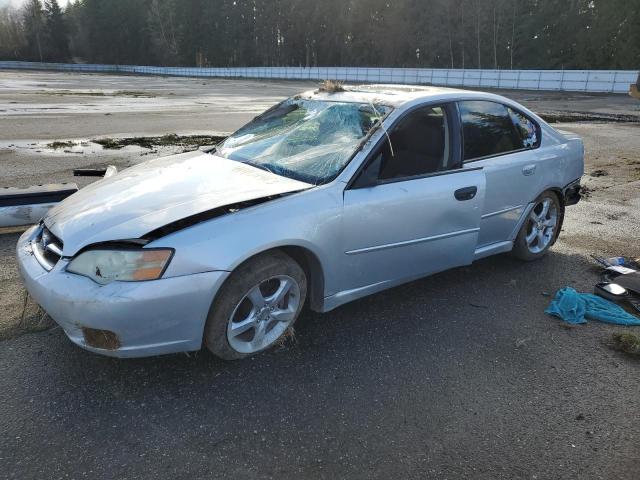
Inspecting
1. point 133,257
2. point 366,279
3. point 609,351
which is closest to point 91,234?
point 133,257

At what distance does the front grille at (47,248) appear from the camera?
263 centimetres

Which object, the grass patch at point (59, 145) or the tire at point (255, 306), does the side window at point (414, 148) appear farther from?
the grass patch at point (59, 145)

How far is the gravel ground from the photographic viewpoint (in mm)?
2205

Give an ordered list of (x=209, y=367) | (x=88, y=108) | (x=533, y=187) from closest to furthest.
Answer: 1. (x=209, y=367)
2. (x=533, y=187)
3. (x=88, y=108)

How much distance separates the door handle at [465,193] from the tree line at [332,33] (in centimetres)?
5519

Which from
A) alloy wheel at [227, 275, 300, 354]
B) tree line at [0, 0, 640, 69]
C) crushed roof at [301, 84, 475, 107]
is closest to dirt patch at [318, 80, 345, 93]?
crushed roof at [301, 84, 475, 107]

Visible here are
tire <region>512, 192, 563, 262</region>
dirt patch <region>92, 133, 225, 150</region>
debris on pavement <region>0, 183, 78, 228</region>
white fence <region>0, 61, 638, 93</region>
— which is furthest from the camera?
white fence <region>0, 61, 638, 93</region>

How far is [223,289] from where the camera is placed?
2.61 metres

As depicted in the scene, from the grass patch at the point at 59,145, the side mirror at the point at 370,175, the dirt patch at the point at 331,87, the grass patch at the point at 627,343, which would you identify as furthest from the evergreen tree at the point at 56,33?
the grass patch at the point at 627,343

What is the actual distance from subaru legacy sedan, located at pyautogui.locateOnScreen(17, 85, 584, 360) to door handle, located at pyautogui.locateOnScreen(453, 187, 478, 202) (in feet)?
0.07

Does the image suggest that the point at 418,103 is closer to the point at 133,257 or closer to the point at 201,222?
the point at 201,222

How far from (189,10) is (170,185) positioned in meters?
103

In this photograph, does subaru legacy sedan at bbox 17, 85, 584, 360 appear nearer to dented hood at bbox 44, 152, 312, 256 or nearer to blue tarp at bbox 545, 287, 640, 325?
dented hood at bbox 44, 152, 312, 256

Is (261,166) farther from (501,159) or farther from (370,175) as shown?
(501,159)
